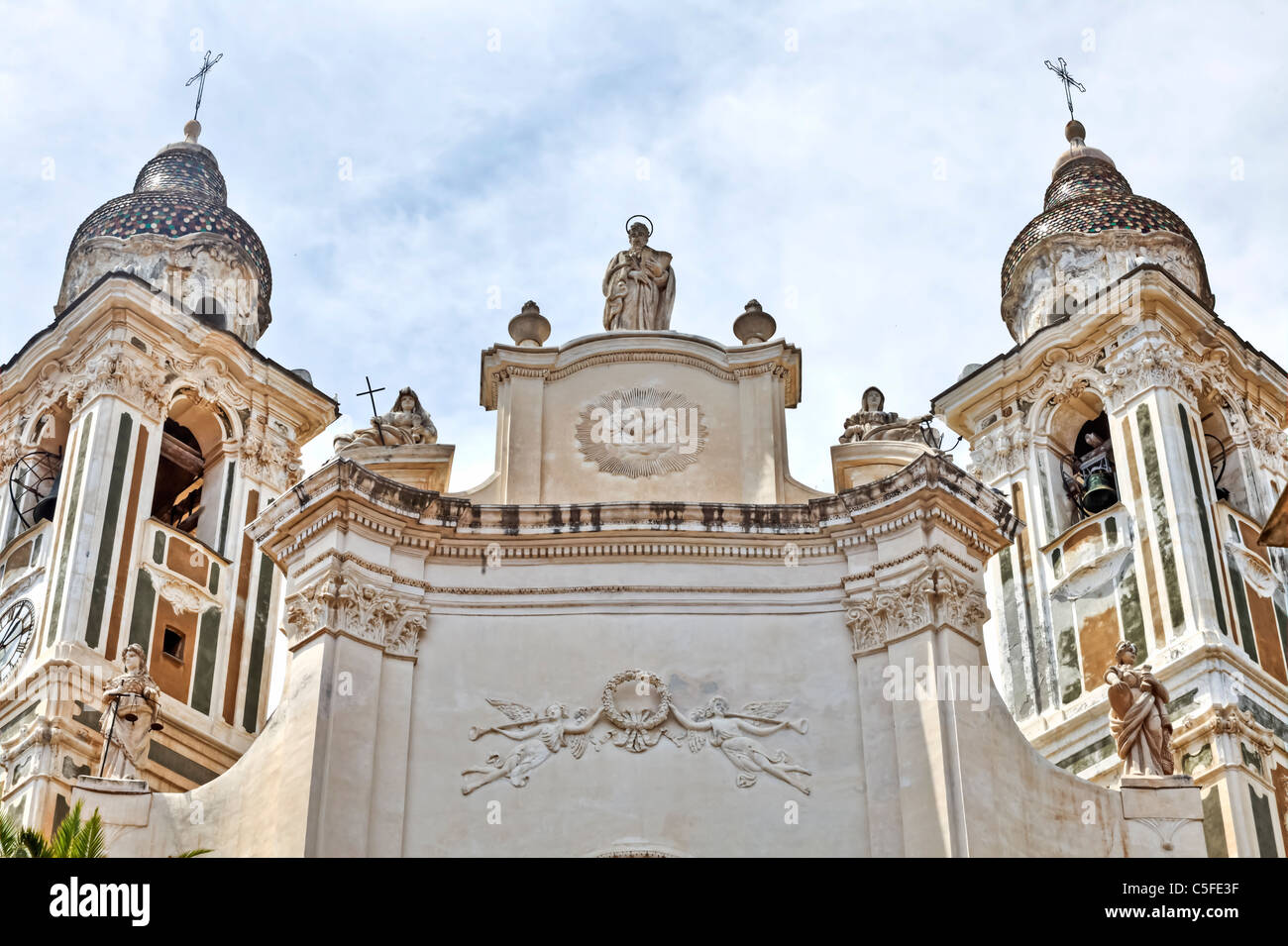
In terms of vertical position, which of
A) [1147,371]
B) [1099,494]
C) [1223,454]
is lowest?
[1099,494]

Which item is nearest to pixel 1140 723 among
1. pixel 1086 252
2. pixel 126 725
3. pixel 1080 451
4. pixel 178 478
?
pixel 126 725

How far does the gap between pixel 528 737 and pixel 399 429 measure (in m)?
4.61

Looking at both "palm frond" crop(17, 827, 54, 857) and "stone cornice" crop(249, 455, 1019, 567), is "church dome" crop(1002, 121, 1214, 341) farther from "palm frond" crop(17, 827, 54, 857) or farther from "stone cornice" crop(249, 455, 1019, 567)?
"palm frond" crop(17, 827, 54, 857)

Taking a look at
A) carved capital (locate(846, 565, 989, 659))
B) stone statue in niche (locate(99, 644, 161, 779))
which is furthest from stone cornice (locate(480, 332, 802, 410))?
stone statue in niche (locate(99, 644, 161, 779))

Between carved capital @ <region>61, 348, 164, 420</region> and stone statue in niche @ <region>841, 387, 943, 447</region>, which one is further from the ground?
carved capital @ <region>61, 348, 164, 420</region>

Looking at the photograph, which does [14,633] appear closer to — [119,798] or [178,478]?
Result: [178,478]

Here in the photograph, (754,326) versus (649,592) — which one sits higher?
(754,326)

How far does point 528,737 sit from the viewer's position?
23.6m

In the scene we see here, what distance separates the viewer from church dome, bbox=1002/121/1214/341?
36438 mm

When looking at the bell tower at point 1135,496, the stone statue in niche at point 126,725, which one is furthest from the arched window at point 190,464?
the stone statue in niche at point 126,725

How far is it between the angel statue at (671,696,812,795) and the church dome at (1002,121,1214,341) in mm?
13426
